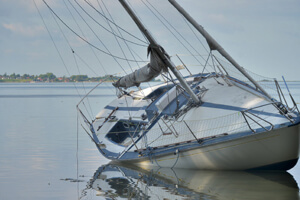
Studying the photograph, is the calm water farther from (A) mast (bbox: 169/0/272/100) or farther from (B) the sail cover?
(B) the sail cover

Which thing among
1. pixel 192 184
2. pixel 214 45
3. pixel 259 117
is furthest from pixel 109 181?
pixel 214 45

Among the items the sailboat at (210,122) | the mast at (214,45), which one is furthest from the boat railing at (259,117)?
the mast at (214,45)

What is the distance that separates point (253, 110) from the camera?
21328 millimetres

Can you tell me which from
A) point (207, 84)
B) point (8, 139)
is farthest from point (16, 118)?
point (207, 84)

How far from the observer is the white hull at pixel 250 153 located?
64.8ft

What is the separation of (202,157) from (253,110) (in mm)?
2867

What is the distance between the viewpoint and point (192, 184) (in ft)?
66.0

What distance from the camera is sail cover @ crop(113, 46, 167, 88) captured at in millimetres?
22977

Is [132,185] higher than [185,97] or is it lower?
lower

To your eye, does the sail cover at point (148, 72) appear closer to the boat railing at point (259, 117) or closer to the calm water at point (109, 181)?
the calm water at point (109, 181)

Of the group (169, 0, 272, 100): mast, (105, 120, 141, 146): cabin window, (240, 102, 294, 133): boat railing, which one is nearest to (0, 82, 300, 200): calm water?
(105, 120, 141, 146): cabin window

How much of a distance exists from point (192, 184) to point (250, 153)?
2.61m

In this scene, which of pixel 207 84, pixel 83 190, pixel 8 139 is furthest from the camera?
pixel 8 139

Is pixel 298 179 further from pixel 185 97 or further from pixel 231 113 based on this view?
pixel 185 97
